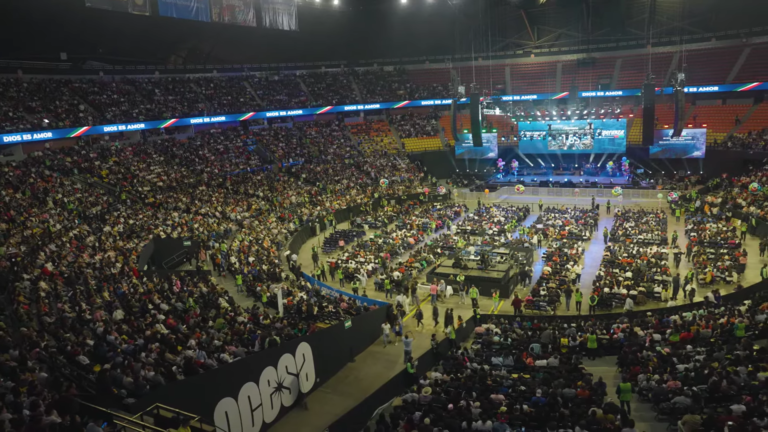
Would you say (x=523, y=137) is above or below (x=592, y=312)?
above

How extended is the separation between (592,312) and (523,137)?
29102 millimetres

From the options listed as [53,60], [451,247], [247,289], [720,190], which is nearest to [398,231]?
[451,247]

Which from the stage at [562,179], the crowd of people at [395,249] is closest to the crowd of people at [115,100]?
the crowd of people at [395,249]

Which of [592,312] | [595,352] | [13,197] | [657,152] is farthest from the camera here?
[657,152]

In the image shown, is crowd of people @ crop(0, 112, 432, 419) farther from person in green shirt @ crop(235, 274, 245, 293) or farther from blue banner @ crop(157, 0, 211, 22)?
blue banner @ crop(157, 0, 211, 22)

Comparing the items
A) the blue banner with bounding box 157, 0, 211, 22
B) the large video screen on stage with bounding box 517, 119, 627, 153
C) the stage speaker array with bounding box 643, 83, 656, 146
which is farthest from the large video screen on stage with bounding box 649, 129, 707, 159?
the blue banner with bounding box 157, 0, 211, 22

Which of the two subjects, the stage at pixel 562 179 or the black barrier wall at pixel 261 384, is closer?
the black barrier wall at pixel 261 384

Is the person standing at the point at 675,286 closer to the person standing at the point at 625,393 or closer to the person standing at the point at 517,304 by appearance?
the person standing at the point at 517,304

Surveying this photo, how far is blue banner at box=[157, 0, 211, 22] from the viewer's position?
3819 cm

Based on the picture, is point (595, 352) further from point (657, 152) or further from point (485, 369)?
point (657, 152)

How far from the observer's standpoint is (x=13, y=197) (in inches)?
964

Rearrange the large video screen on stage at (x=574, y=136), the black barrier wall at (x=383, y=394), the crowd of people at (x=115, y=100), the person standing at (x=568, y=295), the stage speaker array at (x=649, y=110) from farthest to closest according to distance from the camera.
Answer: the large video screen on stage at (x=574, y=136) < the crowd of people at (x=115, y=100) < the stage speaker array at (x=649, y=110) < the person standing at (x=568, y=295) < the black barrier wall at (x=383, y=394)

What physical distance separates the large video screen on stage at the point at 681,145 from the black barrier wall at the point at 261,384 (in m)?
32.6

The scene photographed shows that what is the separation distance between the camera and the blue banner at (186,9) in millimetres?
38191
